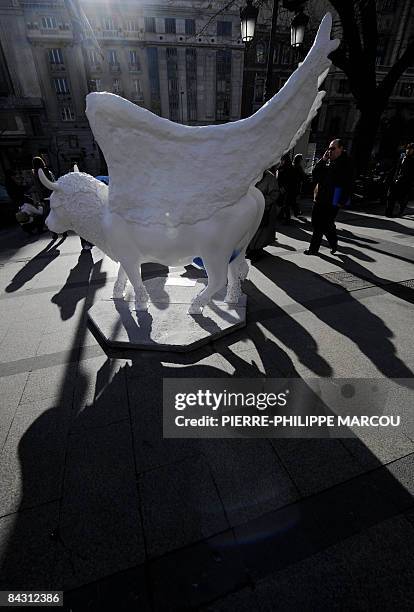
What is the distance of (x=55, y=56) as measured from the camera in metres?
27.1

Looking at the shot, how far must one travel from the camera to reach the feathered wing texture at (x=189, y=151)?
92.4 inches

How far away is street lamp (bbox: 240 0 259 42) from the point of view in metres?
6.54

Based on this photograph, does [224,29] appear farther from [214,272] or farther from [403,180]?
[214,272]

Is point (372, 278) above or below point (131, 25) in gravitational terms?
below

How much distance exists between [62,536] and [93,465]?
1.36 feet

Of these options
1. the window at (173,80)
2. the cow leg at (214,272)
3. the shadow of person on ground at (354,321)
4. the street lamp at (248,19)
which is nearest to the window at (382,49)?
the window at (173,80)

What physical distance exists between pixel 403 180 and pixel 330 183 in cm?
488

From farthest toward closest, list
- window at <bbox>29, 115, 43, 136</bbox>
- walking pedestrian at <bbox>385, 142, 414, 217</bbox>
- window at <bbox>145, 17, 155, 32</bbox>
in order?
window at <bbox>145, 17, 155, 32</bbox> → window at <bbox>29, 115, 43, 136</bbox> → walking pedestrian at <bbox>385, 142, 414, 217</bbox>

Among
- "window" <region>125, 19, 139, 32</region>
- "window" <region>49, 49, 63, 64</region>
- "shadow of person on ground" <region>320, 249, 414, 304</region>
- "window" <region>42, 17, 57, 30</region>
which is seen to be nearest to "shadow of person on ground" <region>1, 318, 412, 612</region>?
"shadow of person on ground" <region>320, 249, 414, 304</region>

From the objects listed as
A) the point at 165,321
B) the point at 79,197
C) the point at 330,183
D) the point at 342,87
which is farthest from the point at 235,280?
the point at 342,87

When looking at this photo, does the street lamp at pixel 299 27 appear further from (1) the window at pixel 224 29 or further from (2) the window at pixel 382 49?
(2) the window at pixel 382 49

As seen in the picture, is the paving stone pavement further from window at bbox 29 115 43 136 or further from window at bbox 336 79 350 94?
window at bbox 336 79 350 94

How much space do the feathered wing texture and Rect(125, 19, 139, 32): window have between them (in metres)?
36.4

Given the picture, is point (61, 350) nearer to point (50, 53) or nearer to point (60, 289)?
point (60, 289)
